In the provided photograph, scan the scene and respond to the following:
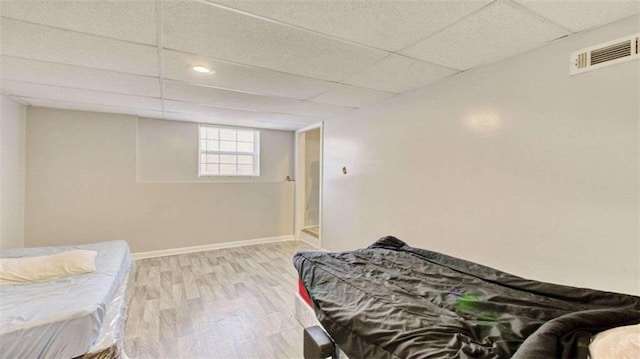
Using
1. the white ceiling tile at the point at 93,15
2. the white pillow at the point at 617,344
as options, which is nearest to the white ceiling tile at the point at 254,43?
the white ceiling tile at the point at 93,15

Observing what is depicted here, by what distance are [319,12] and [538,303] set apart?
1.82 m

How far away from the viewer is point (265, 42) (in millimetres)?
1820

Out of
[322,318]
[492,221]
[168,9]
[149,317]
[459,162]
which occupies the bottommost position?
[149,317]

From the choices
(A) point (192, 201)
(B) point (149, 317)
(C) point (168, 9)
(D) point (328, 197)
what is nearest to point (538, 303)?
(C) point (168, 9)

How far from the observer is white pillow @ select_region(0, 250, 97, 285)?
2.08 m

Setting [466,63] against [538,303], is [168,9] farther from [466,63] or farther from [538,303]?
[538,303]

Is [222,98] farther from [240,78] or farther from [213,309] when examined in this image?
[213,309]

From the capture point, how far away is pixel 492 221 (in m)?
2.17

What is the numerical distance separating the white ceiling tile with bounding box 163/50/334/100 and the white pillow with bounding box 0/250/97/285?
170 cm

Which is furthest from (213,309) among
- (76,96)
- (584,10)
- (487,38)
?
(584,10)

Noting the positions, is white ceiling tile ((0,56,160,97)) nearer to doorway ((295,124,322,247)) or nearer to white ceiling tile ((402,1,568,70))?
white ceiling tile ((402,1,568,70))

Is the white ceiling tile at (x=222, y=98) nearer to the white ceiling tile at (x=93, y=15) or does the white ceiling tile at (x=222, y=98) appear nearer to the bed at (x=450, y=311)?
the white ceiling tile at (x=93, y=15)

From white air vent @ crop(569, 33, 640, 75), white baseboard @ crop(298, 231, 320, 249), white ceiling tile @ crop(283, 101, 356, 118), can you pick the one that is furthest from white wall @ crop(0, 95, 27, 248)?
white air vent @ crop(569, 33, 640, 75)

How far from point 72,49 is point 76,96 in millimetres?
1500
